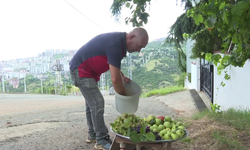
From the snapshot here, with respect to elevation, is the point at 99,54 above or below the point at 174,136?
above

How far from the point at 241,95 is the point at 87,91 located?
3.30 m

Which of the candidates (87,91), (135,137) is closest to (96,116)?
(87,91)

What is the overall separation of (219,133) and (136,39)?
1.91 meters

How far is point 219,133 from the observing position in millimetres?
3529

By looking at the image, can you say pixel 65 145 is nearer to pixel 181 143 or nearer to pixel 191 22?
pixel 181 143

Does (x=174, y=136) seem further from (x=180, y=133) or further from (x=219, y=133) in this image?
(x=219, y=133)

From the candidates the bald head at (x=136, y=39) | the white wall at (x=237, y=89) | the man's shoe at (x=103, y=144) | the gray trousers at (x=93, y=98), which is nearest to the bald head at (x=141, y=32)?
the bald head at (x=136, y=39)

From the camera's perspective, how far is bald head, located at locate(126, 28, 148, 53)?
2.85m

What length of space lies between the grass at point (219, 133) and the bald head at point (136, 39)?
1.48m

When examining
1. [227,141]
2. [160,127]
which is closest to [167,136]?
[160,127]

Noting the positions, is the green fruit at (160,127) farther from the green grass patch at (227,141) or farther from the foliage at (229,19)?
the foliage at (229,19)

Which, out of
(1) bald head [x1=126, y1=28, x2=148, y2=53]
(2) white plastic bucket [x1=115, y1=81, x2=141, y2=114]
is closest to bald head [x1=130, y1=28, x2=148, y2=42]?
(1) bald head [x1=126, y1=28, x2=148, y2=53]

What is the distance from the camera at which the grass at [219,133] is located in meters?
3.18

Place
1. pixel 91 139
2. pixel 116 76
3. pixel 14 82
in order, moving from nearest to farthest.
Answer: pixel 116 76, pixel 91 139, pixel 14 82
